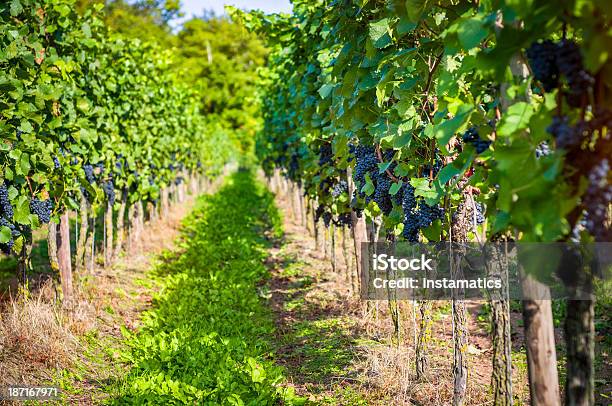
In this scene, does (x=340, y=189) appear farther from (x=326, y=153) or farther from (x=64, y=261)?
(x=64, y=261)

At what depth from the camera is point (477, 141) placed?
247 centimetres

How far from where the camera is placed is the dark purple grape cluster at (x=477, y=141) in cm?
246

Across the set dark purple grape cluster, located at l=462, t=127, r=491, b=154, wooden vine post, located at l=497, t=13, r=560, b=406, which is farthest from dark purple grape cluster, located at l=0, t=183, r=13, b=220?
wooden vine post, located at l=497, t=13, r=560, b=406

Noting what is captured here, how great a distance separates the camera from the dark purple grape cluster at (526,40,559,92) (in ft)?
6.29

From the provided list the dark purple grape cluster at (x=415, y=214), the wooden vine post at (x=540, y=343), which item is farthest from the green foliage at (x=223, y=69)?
the wooden vine post at (x=540, y=343)

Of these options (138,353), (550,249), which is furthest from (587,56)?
(138,353)

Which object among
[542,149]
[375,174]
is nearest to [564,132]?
[542,149]

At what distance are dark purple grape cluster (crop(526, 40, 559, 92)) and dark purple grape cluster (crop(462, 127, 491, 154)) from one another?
50 centimetres

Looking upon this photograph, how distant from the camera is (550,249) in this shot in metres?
2.02

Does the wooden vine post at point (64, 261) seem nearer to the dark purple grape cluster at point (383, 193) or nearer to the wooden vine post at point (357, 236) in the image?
the wooden vine post at point (357, 236)

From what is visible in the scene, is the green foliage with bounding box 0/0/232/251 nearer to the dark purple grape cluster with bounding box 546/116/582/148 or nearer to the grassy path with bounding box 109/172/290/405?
the grassy path with bounding box 109/172/290/405

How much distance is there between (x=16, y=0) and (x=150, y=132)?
6493 millimetres

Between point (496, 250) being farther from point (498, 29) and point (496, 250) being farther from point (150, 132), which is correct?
point (150, 132)

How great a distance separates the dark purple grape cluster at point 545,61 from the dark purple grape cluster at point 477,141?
0.50 m
